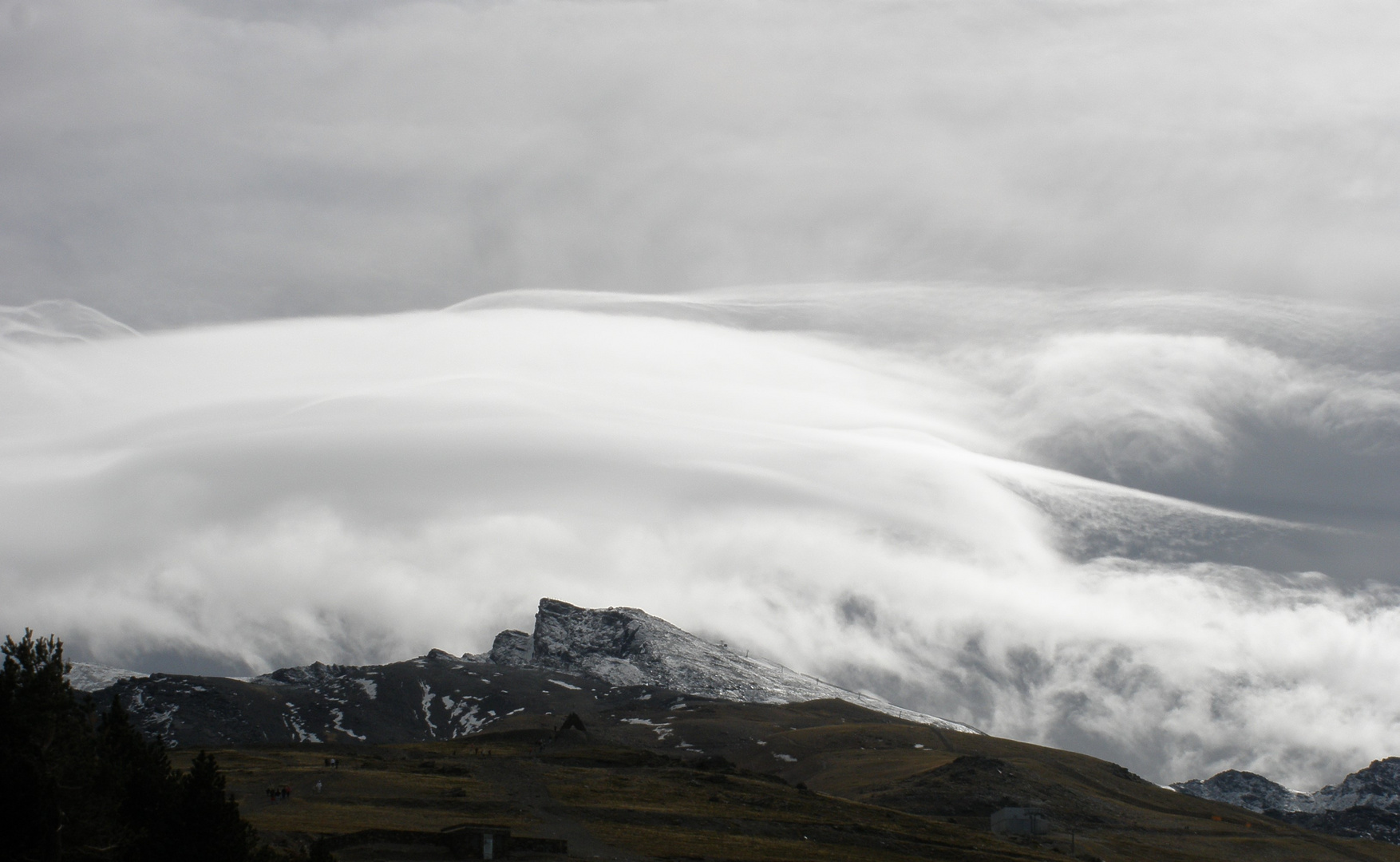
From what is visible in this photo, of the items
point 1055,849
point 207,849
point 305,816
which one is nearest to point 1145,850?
point 1055,849

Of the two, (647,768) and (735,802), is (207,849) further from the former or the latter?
(647,768)

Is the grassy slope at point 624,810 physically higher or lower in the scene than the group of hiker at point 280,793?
lower

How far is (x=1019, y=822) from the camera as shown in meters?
171

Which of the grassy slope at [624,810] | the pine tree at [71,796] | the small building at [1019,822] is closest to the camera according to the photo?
the pine tree at [71,796]

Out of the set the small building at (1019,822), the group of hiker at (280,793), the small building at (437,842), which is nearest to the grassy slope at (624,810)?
the group of hiker at (280,793)

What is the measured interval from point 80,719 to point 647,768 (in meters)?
128

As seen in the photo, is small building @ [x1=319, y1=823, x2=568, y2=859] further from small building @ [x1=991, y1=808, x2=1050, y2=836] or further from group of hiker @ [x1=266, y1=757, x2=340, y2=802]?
small building @ [x1=991, y1=808, x2=1050, y2=836]

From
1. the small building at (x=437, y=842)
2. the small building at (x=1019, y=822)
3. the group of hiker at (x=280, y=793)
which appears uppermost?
the small building at (x=437, y=842)

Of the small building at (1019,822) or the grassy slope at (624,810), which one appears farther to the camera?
the small building at (1019,822)

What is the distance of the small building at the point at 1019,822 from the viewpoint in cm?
16875

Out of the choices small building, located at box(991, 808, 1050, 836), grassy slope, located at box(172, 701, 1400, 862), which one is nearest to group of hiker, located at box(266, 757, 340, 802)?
grassy slope, located at box(172, 701, 1400, 862)

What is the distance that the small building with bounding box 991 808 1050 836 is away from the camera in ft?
554

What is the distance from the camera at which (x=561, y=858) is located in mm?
93375

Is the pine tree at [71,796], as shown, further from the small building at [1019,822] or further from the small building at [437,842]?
the small building at [1019,822]
